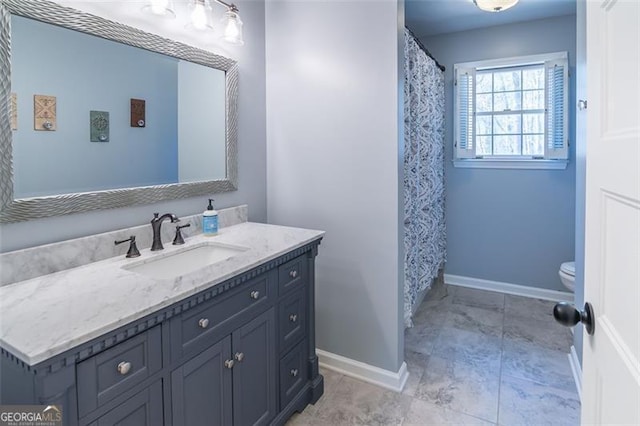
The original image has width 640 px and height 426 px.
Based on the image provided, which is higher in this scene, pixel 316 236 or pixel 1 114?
pixel 1 114

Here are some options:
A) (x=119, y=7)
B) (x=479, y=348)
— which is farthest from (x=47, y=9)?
(x=479, y=348)

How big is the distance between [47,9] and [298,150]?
1357 millimetres

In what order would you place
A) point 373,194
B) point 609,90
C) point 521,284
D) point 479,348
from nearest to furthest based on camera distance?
point 609,90 < point 373,194 < point 479,348 < point 521,284

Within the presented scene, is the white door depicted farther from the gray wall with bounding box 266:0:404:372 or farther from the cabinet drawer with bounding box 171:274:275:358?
the gray wall with bounding box 266:0:404:372

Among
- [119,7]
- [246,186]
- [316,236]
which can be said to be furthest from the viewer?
[246,186]

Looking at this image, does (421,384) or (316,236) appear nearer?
(316,236)

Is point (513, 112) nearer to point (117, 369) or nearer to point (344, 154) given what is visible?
point (344, 154)

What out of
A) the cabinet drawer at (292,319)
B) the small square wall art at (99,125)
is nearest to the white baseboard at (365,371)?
the cabinet drawer at (292,319)

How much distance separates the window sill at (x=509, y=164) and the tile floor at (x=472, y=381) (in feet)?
4.14

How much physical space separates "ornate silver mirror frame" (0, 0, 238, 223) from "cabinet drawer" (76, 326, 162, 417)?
65cm

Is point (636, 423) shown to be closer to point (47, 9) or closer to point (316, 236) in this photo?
point (316, 236)

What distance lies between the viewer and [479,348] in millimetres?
2592

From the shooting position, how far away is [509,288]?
3.64 metres

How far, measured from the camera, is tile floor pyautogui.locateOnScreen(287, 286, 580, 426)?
1919mm
